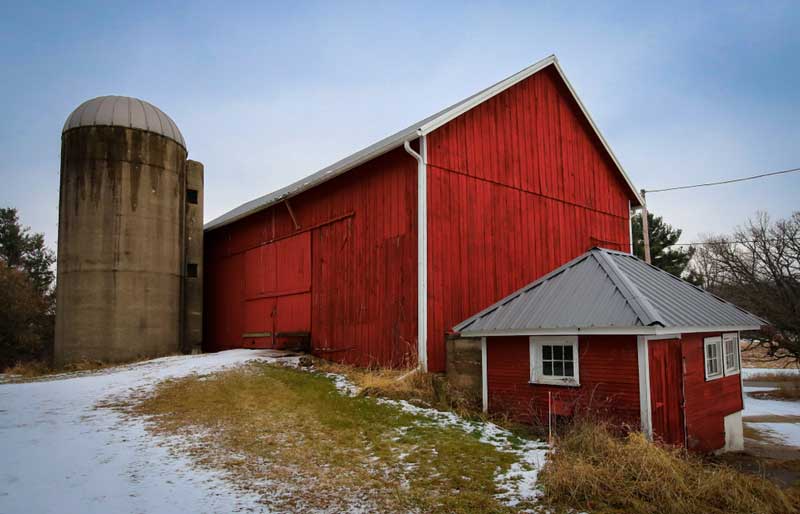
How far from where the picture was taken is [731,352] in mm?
10672

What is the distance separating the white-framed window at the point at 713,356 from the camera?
959cm

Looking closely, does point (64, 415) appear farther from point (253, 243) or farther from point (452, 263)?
point (253, 243)

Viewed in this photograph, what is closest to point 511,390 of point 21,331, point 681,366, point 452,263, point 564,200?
point 681,366

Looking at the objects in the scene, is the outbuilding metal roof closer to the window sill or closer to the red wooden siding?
the red wooden siding

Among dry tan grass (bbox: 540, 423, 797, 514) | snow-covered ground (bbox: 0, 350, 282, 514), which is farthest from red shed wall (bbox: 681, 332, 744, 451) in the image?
snow-covered ground (bbox: 0, 350, 282, 514)

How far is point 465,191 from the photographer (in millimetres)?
12547

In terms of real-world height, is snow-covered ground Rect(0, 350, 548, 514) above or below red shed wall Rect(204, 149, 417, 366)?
below

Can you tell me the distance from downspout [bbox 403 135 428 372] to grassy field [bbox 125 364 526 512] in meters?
1.68

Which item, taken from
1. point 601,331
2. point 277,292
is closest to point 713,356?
point 601,331

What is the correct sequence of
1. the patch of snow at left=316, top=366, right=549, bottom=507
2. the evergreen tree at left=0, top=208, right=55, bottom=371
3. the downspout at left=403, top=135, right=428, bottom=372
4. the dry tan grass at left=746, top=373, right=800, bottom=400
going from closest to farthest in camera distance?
the patch of snow at left=316, top=366, right=549, bottom=507 < the downspout at left=403, top=135, right=428, bottom=372 < the dry tan grass at left=746, top=373, right=800, bottom=400 < the evergreen tree at left=0, top=208, right=55, bottom=371

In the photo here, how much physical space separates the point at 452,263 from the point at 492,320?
2.40 meters

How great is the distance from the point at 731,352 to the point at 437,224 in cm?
621

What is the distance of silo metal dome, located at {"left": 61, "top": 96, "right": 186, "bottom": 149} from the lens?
17.1 m

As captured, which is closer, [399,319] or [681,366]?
[681,366]
